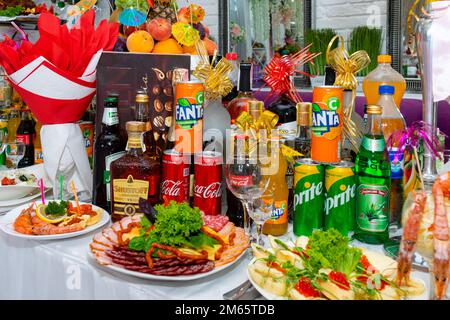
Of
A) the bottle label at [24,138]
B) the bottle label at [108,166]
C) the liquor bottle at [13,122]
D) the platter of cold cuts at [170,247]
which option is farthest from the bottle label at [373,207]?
the liquor bottle at [13,122]

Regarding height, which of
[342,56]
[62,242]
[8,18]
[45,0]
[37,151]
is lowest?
[62,242]

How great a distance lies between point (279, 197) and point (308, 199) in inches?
2.4

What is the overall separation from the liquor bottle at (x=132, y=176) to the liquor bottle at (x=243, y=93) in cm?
23

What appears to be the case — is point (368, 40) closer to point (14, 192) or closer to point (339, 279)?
point (14, 192)

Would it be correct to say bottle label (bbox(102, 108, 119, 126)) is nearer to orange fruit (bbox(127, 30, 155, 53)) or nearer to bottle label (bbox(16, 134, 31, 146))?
orange fruit (bbox(127, 30, 155, 53))

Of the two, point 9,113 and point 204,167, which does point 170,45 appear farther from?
point 9,113

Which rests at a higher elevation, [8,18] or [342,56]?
[8,18]

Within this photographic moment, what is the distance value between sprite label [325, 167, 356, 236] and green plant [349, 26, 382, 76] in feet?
6.44

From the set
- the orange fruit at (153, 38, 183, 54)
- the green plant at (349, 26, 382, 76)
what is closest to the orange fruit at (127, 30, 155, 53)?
the orange fruit at (153, 38, 183, 54)

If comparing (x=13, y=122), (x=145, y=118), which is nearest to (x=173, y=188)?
(x=145, y=118)

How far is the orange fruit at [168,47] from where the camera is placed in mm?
1268
